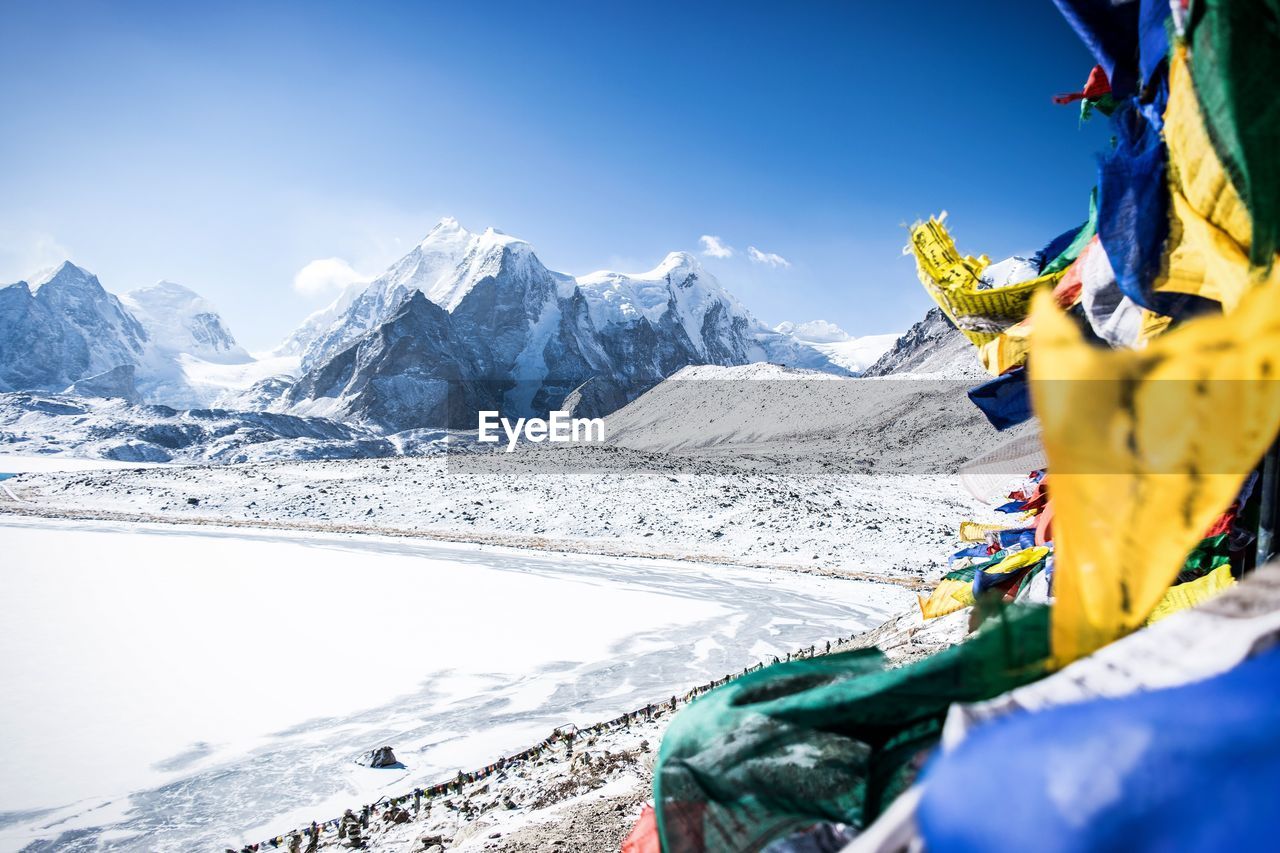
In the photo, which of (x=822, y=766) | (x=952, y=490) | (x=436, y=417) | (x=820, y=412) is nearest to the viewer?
(x=822, y=766)

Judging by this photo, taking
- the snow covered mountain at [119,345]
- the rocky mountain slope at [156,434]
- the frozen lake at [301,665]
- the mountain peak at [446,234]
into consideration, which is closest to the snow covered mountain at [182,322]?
the snow covered mountain at [119,345]

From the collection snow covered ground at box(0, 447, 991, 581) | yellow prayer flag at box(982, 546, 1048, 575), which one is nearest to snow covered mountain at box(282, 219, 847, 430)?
snow covered ground at box(0, 447, 991, 581)

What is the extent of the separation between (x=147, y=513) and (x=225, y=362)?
585 feet

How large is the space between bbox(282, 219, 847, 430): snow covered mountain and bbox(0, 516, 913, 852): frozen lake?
255 ft

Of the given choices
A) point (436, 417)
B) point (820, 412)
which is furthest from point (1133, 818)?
point (436, 417)

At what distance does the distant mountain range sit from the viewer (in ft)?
314

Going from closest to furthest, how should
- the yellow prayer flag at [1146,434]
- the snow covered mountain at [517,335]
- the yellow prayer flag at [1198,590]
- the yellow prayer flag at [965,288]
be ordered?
the yellow prayer flag at [1146,434] → the yellow prayer flag at [1198,590] → the yellow prayer flag at [965,288] → the snow covered mountain at [517,335]

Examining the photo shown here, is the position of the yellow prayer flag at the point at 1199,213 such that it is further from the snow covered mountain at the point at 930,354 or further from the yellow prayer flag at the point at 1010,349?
the snow covered mountain at the point at 930,354

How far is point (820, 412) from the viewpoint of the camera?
4484 centimetres

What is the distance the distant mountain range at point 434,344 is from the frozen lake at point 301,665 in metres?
76.3

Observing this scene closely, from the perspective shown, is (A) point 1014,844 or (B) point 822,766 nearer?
(A) point 1014,844

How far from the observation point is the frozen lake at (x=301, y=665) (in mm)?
5195

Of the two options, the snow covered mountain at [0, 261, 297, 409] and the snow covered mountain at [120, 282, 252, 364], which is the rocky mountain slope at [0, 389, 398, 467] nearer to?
the snow covered mountain at [0, 261, 297, 409]

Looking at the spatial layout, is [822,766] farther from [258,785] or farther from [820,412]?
[820,412]
